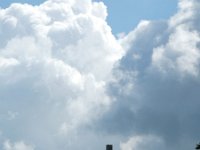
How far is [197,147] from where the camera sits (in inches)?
3150

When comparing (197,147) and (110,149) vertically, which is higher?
(197,147)

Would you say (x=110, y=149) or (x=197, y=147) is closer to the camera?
(x=110, y=149)

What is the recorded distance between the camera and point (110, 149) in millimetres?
65875

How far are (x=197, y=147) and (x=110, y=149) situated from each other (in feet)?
75.6
